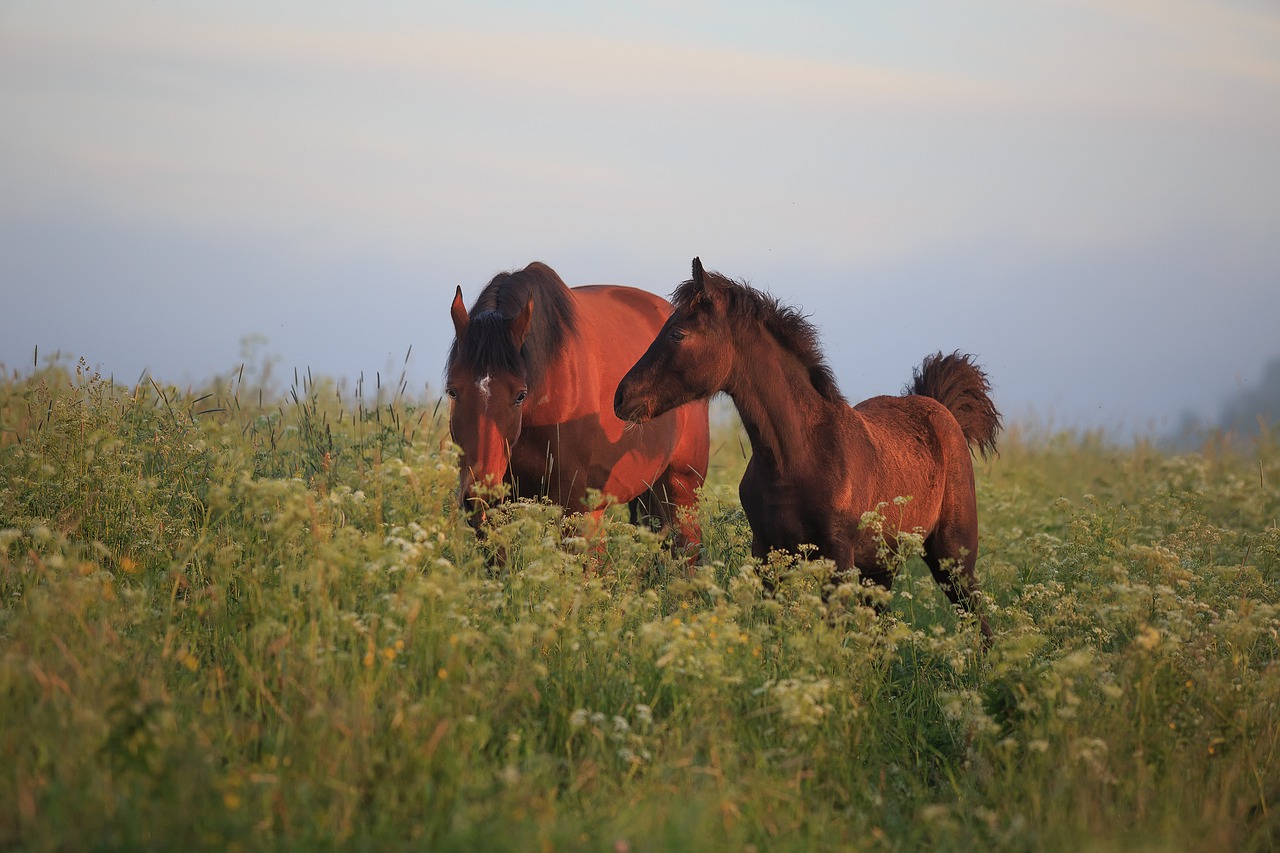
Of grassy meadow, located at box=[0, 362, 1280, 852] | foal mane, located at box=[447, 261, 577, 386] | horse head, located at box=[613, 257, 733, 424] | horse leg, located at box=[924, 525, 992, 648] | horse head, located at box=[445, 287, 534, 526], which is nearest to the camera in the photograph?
grassy meadow, located at box=[0, 362, 1280, 852]

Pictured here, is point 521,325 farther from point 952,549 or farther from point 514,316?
point 952,549

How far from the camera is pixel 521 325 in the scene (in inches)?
248

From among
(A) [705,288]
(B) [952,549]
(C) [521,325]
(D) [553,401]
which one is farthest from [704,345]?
(B) [952,549]

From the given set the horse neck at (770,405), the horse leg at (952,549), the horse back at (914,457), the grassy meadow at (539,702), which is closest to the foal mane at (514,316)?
the grassy meadow at (539,702)

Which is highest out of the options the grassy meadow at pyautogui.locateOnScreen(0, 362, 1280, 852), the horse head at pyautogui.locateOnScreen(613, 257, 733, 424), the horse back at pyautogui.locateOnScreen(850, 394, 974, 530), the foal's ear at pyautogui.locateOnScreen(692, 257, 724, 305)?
the foal's ear at pyautogui.locateOnScreen(692, 257, 724, 305)

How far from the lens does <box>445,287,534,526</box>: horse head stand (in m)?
5.96

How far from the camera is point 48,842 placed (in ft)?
9.05

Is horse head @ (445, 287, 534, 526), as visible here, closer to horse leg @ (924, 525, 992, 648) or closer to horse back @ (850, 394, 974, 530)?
horse back @ (850, 394, 974, 530)

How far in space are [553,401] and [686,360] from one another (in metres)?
1.22

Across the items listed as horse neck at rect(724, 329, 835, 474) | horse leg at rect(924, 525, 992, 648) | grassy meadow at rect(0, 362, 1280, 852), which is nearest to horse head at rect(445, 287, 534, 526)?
grassy meadow at rect(0, 362, 1280, 852)

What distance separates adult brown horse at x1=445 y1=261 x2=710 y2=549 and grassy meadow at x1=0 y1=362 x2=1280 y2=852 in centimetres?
75

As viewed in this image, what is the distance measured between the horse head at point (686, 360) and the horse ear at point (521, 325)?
81 cm

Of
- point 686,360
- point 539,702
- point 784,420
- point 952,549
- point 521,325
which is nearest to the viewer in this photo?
point 539,702

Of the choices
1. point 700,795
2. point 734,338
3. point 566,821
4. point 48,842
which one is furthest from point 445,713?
point 734,338
